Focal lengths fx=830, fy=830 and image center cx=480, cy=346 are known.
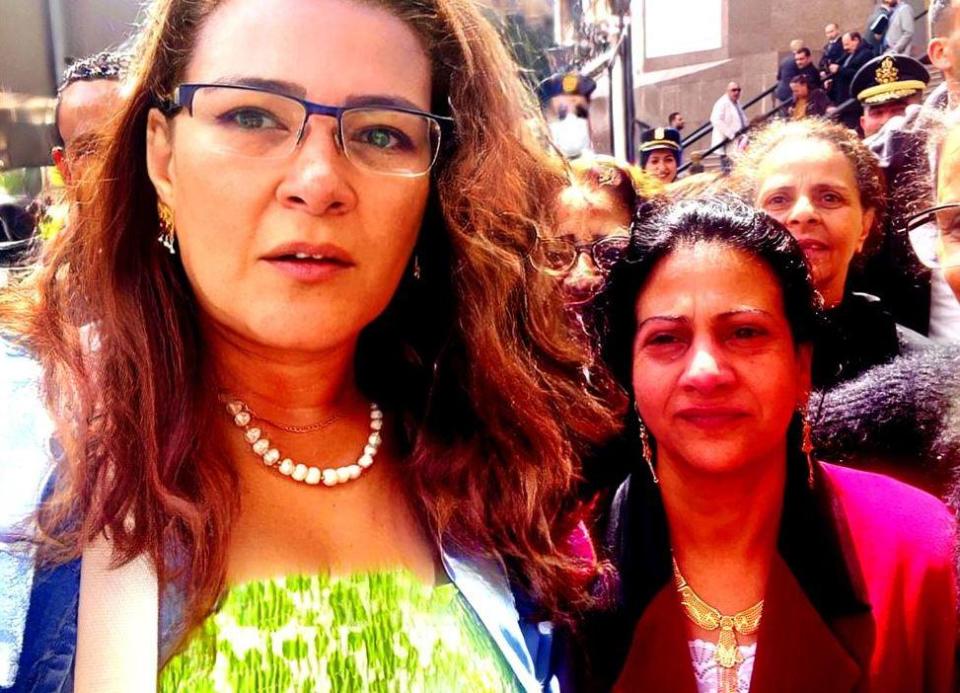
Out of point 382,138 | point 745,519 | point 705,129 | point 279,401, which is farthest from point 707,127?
point 279,401

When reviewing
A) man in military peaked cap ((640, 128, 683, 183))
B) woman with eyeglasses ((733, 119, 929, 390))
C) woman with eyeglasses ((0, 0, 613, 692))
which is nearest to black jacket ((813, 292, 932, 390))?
woman with eyeglasses ((733, 119, 929, 390))

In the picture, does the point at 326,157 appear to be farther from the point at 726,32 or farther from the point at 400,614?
the point at 726,32

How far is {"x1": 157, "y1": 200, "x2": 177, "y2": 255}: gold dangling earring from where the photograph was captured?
1.18m

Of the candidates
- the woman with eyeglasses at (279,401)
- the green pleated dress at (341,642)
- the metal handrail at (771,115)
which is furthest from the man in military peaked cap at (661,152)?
the green pleated dress at (341,642)

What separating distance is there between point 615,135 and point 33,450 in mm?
1919

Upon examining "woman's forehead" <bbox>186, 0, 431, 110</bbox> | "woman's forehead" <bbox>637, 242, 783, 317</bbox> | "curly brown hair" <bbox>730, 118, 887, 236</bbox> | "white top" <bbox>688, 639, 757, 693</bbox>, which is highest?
"woman's forehead" <bbox>186, 0, 431, 110</bbox>

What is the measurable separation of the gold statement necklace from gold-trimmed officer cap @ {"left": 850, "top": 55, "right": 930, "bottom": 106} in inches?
63.3

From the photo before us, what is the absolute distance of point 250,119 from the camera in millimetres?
1063

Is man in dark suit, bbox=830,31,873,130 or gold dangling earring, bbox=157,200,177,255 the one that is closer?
gold dangling earring, bbox=157,200,177,255

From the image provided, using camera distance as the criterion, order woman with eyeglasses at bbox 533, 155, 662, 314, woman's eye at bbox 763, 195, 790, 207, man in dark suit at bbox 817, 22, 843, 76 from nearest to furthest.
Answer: woman with eyeglasses at bbox 533, 155, 662, 314, woman's eye at bbox 763, 195, 790, 207, man in dark suit at bbox 817, 22, 843, 76

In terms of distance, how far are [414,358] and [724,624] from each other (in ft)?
2.17

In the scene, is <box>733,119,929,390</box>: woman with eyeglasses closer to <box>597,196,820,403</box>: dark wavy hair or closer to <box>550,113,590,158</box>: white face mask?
<box>597,196,820,403</box>: dark wavy hair

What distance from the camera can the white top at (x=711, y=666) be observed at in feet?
4.19

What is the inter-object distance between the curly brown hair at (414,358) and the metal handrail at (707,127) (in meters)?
1.22
